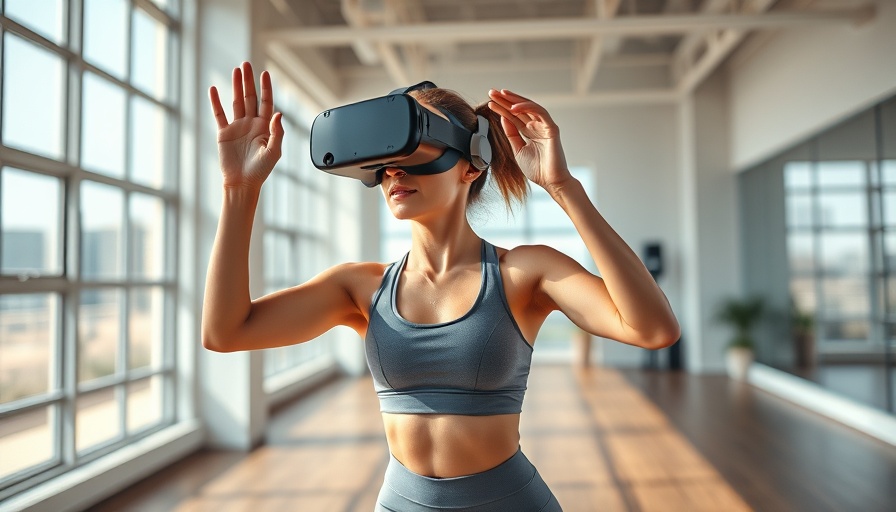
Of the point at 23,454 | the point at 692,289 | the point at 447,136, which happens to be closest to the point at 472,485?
the point at 447,136

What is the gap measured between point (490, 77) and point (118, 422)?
665 centimetres

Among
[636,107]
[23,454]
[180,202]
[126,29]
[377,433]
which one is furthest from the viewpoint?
[636,107]

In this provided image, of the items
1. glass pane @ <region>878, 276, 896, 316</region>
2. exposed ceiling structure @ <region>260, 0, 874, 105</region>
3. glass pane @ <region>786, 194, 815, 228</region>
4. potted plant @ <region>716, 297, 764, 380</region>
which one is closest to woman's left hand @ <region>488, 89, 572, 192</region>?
exposed ceiling structure @ <region>260, 0, 874, 105</region>

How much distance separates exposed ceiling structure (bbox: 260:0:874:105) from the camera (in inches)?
213

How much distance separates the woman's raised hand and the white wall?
17.1ft

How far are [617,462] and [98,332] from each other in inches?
125

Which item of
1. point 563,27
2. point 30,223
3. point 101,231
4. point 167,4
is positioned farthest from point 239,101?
point 563,27

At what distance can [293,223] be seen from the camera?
7.50 metres

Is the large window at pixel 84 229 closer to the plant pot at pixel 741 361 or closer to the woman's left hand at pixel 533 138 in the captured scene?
the woman's left hand at pixel 533 138

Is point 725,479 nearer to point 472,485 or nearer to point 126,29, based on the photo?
point 472,485

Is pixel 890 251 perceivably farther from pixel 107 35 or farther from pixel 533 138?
pixel 107 35

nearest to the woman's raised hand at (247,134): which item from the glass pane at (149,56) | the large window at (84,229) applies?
the large window at (84,229)

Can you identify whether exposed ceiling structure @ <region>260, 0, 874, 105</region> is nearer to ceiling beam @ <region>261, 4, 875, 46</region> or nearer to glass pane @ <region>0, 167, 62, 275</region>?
ceiling beam @ <region>261, 4, 875, 46</region>

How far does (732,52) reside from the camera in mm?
8258
